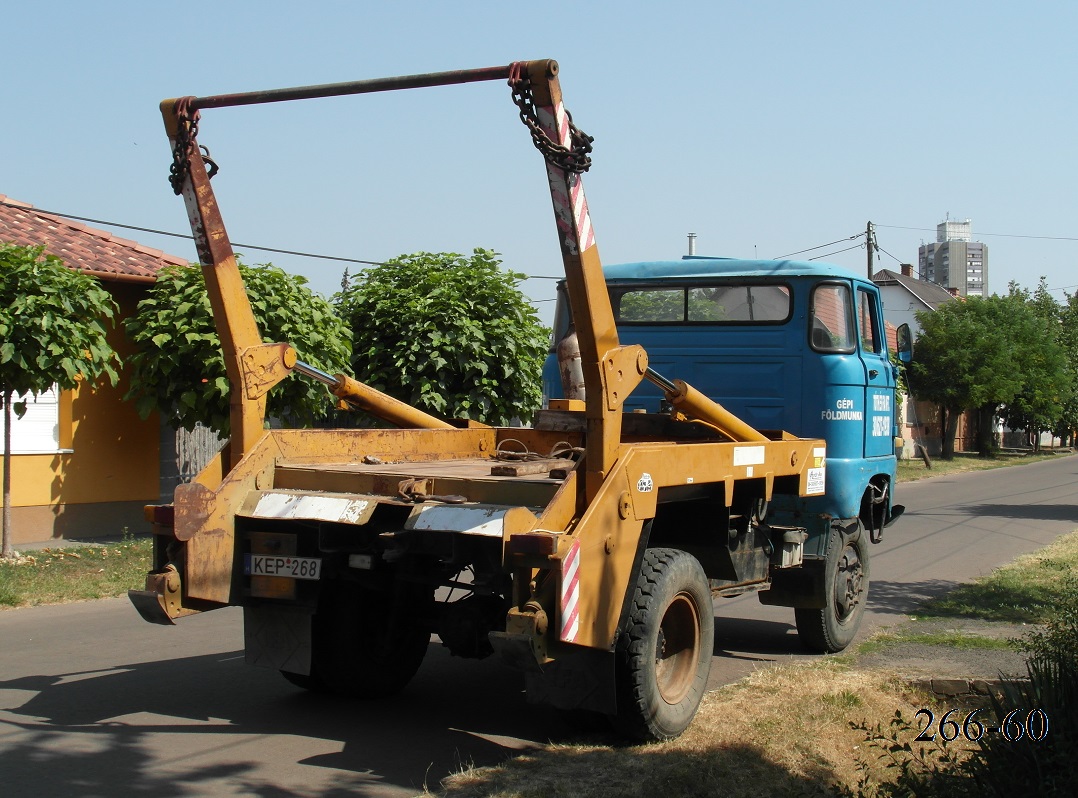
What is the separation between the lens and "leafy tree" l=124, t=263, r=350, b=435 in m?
13.1

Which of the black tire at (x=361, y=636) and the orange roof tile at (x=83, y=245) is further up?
the orange roof tile at (x=83, y=245)

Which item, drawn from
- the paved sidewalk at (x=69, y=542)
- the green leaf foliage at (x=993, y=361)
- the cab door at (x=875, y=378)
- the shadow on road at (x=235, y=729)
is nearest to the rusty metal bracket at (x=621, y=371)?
the shadow on road at (x=235, y=729)

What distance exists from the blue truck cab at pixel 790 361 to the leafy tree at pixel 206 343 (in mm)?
5210

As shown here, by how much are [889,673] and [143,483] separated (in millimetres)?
11061

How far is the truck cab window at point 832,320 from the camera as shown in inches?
326

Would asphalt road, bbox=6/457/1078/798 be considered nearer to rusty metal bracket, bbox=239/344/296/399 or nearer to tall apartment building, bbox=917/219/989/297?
rusty metal bracket, bbox=239/344/296/399

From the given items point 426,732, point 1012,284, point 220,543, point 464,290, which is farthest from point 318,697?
point 1012,284

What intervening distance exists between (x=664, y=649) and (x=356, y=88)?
3.18 m

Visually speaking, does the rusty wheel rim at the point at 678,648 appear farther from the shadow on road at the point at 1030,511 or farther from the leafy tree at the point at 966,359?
the leafy tree at the point at 966,359

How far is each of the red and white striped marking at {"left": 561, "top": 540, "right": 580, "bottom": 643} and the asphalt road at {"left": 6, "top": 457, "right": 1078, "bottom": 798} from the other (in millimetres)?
911

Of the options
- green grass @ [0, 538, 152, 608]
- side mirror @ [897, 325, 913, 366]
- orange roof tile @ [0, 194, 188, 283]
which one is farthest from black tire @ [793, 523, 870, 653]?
orange roof tile @ [0, 194, 188, 283]

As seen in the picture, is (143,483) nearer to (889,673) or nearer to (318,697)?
(318,697)

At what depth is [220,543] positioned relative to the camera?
564 centimetres

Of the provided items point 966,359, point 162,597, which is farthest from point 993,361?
point 162,597
